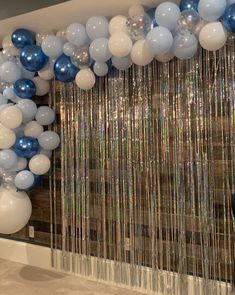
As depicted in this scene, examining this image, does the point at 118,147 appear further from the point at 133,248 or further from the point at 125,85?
the point at 133,248

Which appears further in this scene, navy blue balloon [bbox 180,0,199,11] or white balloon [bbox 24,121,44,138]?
white balloon [bbox 24,121,44,138]

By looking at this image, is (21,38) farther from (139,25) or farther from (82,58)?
(139,25)

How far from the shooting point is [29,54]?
9.59ft

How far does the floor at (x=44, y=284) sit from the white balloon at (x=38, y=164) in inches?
35.8

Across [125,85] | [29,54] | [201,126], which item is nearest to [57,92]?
[29,54]

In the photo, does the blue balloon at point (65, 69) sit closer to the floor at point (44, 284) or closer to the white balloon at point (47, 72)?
the white balloon at point (47, 72)

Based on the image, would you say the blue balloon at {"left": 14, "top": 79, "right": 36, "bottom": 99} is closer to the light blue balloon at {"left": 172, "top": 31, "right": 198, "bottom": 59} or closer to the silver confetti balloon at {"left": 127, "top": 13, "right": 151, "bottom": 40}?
the silver confetti balloon at {"left": 127, "top": 13, "right": 151, "bottom": 40}

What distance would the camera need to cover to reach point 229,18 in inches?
86.0

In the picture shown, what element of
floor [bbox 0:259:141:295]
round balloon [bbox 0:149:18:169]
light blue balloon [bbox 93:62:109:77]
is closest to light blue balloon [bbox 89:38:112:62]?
light blue balloon [bbox 93:62:109:77]

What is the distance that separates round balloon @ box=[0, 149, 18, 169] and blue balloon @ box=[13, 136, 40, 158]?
0.19ft

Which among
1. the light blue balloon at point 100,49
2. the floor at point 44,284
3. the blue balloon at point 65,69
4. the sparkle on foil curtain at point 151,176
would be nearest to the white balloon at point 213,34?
the sparkle on foil curtain at point 151,176

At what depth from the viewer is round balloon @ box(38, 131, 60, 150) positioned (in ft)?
10.2

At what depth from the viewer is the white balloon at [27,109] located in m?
3.04

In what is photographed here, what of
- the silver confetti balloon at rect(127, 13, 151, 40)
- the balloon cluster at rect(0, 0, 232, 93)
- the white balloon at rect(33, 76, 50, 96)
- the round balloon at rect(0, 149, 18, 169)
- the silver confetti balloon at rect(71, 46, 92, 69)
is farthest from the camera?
the white balloon at rect(33, 76, 50, 96)
